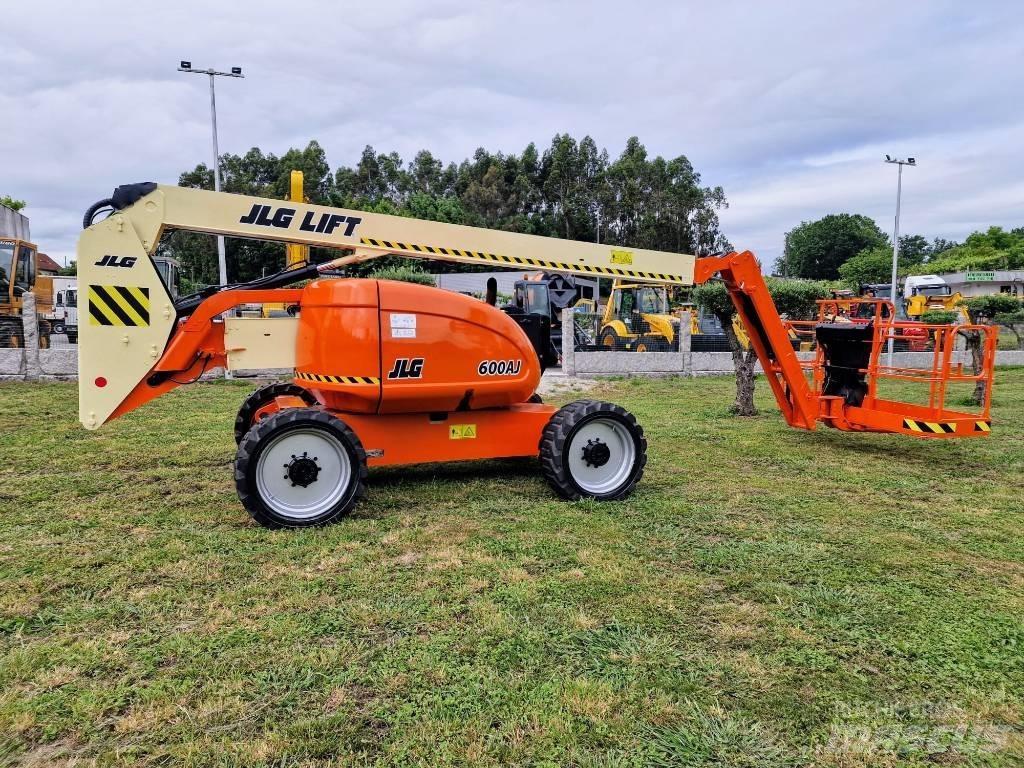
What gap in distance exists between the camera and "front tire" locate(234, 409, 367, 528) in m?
4.61

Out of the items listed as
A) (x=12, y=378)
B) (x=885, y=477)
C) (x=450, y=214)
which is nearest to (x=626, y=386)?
(x=885, y=477)

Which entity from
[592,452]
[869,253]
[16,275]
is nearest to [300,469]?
[592,452]

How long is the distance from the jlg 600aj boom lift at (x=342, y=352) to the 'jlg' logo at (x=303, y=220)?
0.03ft

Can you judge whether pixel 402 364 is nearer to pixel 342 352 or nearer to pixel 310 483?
pixel 342 352

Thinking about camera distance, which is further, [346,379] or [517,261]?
[517,261]

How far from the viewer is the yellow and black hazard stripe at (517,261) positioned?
536 centimetres

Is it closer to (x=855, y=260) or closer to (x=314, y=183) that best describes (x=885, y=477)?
(x=314, y=183)

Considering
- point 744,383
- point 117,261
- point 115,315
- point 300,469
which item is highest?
point 117,261

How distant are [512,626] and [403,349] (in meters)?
2.48

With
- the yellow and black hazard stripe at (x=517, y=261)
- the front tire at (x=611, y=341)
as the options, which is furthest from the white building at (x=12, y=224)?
the yellow and black hazard stripe at (x=517, y=261)

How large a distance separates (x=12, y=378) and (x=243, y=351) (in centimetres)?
1081

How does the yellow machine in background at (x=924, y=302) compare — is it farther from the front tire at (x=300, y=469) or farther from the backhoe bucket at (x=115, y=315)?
the backhoe bucket at (x=115, y=315)

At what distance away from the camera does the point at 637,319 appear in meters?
20.7

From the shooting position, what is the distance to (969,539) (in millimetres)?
4695
